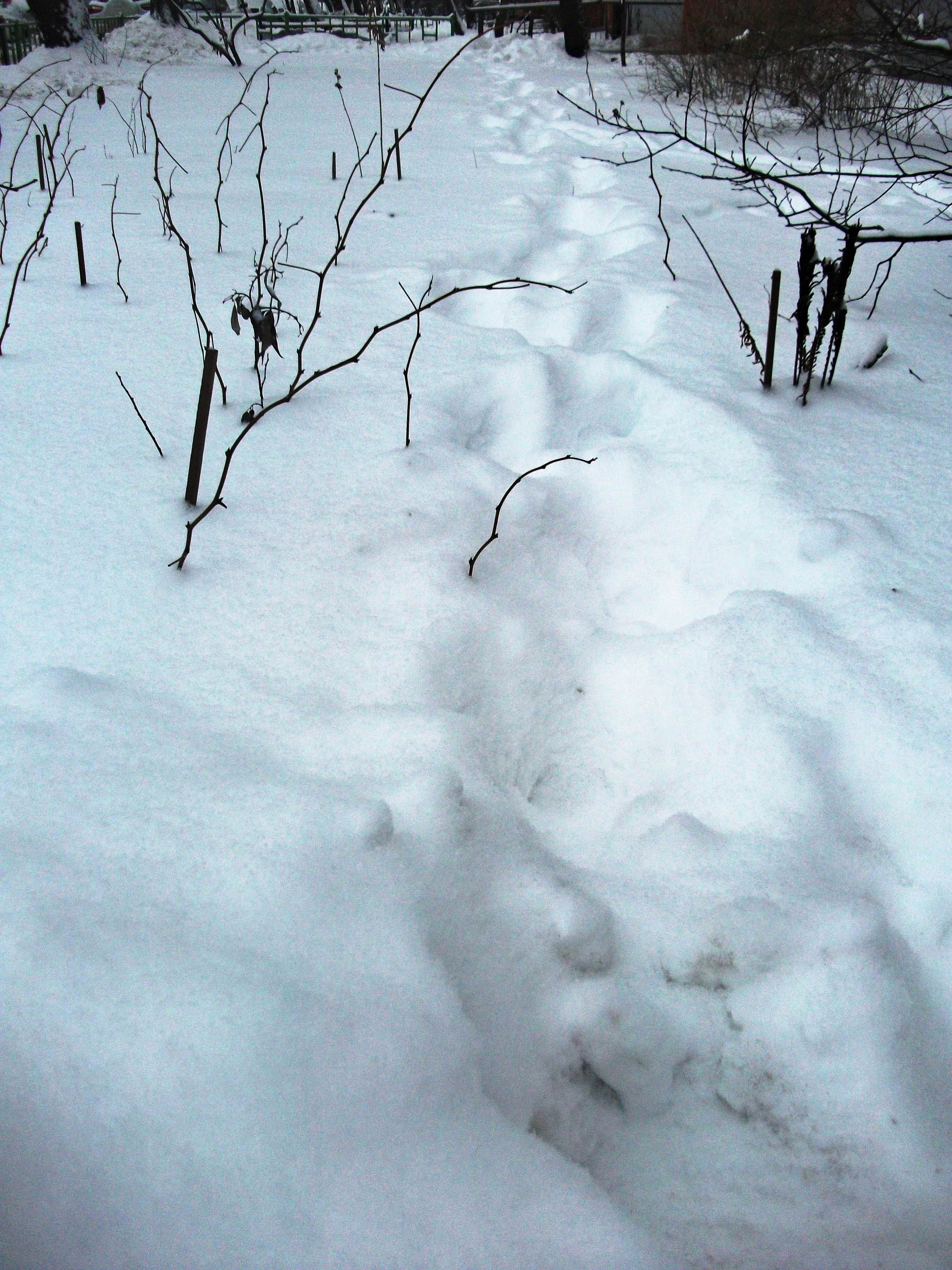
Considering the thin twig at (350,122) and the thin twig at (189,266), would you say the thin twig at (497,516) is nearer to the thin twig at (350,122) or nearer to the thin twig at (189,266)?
the thin twig at (189,266)

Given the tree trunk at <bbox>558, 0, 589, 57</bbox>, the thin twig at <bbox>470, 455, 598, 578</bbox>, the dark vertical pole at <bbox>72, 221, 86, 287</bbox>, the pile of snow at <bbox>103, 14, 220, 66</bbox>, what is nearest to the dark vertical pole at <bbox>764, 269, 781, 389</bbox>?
the thin twig at <bbox>470, 455, 598, 578</bbox>

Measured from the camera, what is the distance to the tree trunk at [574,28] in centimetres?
1215

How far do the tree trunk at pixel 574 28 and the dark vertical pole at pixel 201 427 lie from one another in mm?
13245

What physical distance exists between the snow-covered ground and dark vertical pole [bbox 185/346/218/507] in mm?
71

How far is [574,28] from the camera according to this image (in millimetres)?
12422

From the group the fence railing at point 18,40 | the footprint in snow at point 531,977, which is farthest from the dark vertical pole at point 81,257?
the fence railing at point 18,40

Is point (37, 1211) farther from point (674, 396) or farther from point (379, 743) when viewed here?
point (674, 396)

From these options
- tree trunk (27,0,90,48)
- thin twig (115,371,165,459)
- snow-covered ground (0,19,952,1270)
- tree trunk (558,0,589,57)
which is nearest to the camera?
snow-covered ground (0,19,952,1270)

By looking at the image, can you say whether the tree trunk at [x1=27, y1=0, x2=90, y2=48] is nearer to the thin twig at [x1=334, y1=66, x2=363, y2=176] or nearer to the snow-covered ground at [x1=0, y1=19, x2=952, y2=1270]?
the thin twig at [x1=334, y1=66, x2=363, y2=176]

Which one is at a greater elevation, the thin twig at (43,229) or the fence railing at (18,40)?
the fence railing at (18,40)

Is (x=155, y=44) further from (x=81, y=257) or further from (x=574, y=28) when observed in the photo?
(x=81, y=257)

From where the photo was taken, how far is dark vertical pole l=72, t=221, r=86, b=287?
271 centimetres

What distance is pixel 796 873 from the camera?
1.21 m

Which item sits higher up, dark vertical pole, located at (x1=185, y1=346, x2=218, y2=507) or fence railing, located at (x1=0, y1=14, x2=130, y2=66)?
fence railing, located at (x1=0, y1=14, x2=130, y2=66)
